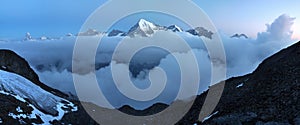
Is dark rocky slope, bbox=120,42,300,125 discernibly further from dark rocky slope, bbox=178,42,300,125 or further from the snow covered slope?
the snow covered slope

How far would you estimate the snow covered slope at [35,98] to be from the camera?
475ft

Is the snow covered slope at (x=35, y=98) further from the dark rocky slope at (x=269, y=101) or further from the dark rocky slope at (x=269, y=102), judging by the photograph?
the dark rocky slope at (x=269, y=101)

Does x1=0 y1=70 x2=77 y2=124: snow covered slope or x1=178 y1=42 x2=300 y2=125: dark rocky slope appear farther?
x1=0 y1=70 x2=77 y2=124: snow covered slope

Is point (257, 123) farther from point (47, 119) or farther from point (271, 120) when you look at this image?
point (47, 119)

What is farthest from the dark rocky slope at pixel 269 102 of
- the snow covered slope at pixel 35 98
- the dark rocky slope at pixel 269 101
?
the snow covered slope at pixel 35 98

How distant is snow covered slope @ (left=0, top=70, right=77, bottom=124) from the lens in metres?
145

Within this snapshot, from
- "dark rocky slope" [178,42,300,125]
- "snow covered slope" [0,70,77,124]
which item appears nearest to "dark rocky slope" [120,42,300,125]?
"dark rocky slope" [178,42,300,125]

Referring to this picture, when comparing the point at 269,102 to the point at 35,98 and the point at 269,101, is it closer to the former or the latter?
the point at 269,101

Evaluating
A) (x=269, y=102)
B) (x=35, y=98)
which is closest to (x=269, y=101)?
(x=269, y=102)

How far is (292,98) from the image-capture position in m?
54.7

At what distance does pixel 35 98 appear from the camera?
163m

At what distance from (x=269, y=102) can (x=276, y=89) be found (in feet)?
20.0

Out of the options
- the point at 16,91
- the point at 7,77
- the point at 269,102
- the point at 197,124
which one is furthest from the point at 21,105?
the point at 269,102

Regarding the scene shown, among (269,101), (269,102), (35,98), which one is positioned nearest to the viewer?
(269,102)
